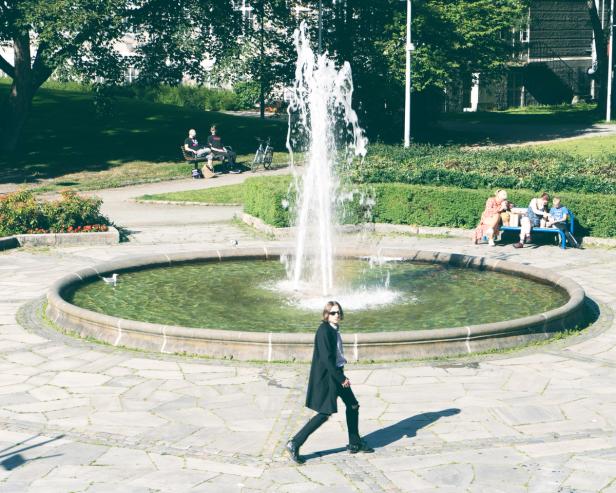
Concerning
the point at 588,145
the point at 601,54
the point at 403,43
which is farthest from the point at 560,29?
the point at 403,43

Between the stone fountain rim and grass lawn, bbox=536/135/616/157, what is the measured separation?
63.7ft

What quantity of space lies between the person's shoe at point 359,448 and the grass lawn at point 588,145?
28719 millimetres

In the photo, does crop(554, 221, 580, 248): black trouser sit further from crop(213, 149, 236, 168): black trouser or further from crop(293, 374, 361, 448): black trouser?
crop(213, 149, 236, 168): black trouser

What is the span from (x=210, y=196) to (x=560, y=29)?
4585 cm

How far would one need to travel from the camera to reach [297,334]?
40.2ft

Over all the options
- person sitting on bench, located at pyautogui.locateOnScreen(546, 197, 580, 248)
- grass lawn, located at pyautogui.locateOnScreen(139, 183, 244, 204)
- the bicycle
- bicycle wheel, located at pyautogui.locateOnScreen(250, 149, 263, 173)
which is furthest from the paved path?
the bicycle

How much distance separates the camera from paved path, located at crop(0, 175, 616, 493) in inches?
347

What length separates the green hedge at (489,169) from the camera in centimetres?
2203

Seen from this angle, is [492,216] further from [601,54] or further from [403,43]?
[601,54]

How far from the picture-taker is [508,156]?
2533cm

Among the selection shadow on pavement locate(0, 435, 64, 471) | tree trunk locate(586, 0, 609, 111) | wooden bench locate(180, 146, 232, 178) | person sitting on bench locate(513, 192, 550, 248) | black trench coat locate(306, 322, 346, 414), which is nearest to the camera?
black trench coat locate(306, 322, 346, 414)

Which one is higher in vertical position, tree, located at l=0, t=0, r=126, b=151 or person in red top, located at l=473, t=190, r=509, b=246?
tree, located at l=0, t=0, r=126, b=151

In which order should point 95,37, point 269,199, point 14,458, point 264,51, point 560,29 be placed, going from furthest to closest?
1. point 560,29
2. point 264,51
3. point 95,37
4. point 269,199
5. point 14,458

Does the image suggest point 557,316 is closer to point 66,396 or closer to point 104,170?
point 66,396
